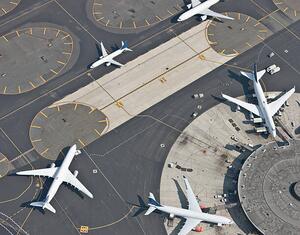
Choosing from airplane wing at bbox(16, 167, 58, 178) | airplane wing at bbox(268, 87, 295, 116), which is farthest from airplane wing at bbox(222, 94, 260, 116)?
airplane wing at bbox(16, 167, 58, 178)

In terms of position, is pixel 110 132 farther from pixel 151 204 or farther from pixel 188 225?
pixel 188 225

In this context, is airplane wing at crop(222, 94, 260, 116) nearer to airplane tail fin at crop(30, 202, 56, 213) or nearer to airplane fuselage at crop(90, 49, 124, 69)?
airplane fuselage at crop(90, 49, 124, 69)

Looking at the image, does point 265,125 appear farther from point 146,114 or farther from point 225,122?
point 146,114

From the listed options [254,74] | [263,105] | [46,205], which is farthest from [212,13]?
[46,205]

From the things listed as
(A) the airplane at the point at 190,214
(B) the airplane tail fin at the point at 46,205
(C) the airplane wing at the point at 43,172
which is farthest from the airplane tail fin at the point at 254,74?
(B) the airplane tail fin at the point at 46,205

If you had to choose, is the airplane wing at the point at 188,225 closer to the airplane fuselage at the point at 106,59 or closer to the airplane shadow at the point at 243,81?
the airplane shadow at the point at 243,81

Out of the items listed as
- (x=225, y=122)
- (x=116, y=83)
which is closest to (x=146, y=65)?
(x=116, y=83)
